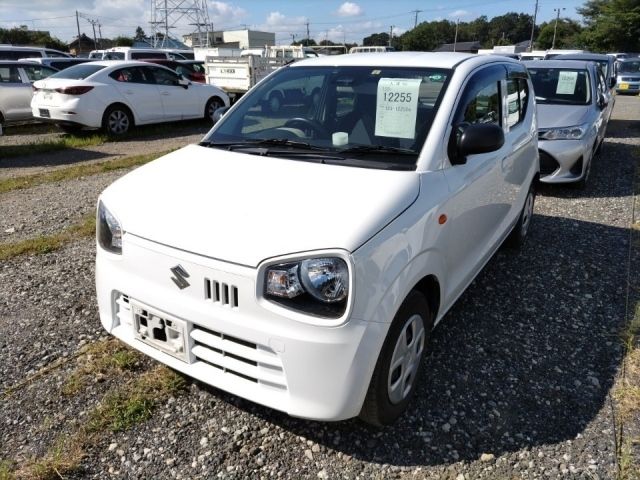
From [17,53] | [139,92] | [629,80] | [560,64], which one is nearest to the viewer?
[560,64]

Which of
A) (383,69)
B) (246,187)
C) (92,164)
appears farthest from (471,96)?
(92,164)

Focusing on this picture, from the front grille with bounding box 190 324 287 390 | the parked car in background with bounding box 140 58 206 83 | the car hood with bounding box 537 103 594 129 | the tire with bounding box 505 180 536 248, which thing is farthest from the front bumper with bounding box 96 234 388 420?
the parked car in background with bounding box 140 58 206 83

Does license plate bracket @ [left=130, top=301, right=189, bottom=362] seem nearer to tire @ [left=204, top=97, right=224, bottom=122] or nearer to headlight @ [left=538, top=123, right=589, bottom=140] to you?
headlight @ [left=538, top=123, right=589, bottom=140]

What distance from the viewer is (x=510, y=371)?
3051 mm

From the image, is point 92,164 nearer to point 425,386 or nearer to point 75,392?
point 75,392

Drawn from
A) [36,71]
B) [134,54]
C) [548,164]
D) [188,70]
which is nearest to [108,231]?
[548,164]

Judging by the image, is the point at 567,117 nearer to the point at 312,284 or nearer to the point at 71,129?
the point at 312,284

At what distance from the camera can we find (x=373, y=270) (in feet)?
6.76

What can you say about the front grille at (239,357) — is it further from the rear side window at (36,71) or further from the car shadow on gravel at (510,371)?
the rear side window at (36,71)

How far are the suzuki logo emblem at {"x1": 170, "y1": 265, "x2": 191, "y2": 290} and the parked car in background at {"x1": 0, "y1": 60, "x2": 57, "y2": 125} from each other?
39.1 feet

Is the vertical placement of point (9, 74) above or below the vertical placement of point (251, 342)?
above

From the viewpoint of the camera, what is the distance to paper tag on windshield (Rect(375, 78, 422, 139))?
2.85 m

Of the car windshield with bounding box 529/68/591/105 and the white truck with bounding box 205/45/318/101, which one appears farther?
the white truck with bounding box 205/45/318/101

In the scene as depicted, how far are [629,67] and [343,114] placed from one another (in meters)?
28.0
